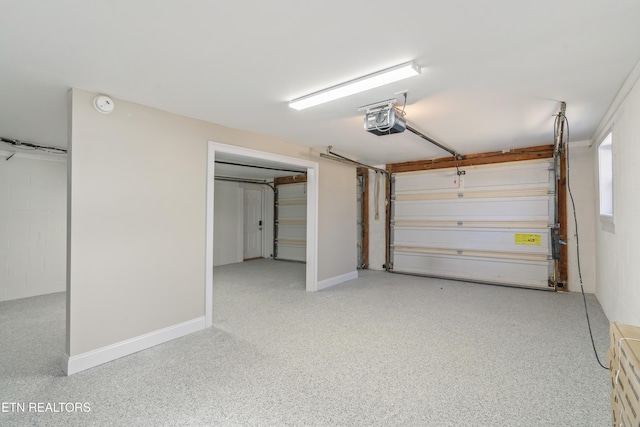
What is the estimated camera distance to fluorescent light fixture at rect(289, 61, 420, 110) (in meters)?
2.15

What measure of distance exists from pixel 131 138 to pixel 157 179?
419mm

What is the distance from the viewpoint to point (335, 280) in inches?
209

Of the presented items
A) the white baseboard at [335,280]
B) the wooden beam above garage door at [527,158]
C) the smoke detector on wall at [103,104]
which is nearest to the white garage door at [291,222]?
the white baseboard at [335,280]

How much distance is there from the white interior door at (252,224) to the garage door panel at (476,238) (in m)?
4.05

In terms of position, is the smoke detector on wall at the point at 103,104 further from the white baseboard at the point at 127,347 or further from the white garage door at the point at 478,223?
the white garage door at the point at 478,223

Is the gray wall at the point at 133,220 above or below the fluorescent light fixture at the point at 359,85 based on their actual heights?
below

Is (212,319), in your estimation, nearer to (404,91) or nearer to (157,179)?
(157,179)

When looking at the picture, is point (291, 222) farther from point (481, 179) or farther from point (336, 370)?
point (336, 370)

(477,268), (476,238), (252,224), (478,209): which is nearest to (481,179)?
(478,209)

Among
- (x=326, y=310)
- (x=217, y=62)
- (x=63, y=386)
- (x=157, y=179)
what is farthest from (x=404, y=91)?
(x=63, y=386)

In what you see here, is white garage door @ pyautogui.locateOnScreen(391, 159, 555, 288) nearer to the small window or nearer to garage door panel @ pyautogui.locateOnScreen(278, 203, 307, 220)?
the small window

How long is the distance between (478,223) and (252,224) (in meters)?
5.63

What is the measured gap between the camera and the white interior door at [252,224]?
→ 836 cm

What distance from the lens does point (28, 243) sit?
4414mm
